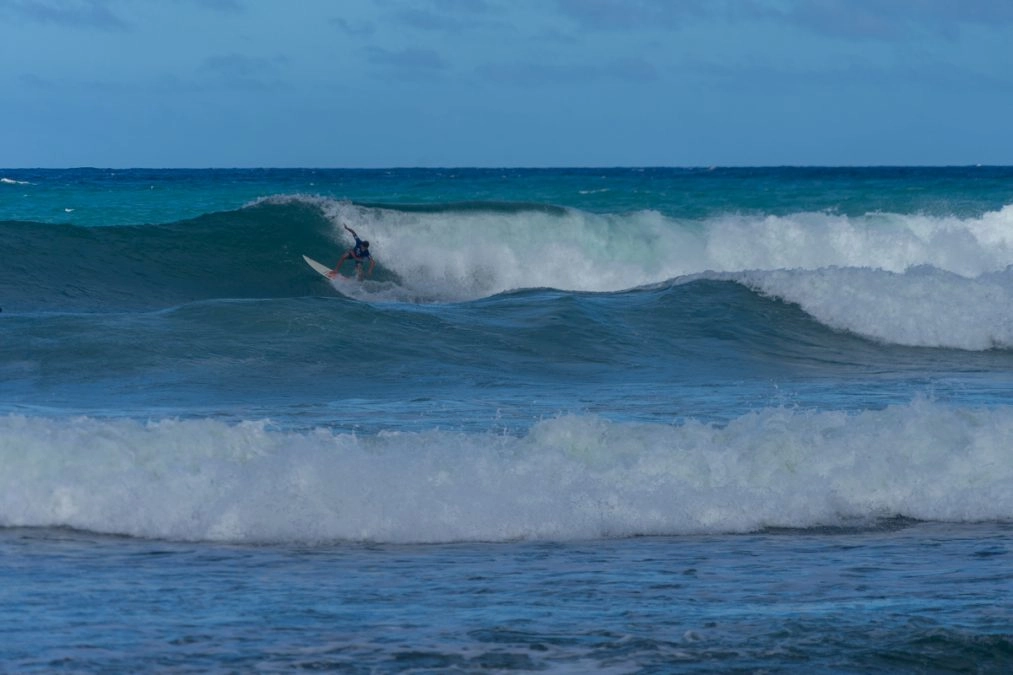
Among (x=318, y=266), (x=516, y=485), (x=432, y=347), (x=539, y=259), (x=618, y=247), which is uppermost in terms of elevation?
(x=618, y=247)

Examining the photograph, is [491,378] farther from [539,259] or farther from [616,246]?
[616,246]

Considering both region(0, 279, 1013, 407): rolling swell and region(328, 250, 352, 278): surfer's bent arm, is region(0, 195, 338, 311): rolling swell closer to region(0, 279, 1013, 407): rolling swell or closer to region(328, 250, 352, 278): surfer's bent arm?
region(328, 250, 352, 278): surfer's bent arm

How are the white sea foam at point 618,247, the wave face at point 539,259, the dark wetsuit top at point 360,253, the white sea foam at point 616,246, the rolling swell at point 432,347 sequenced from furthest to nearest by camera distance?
the white sea foam at point 616,246 → the white sea foam at point 618,247 → the dark wetsuit top at point 360,253 → the wave face at point 539,259 → the rolling swell at point 432,347

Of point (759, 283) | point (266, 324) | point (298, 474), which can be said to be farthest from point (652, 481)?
point (759, 283)

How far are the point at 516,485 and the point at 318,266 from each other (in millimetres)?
15147

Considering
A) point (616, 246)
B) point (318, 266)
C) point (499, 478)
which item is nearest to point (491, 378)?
point (499, 478)

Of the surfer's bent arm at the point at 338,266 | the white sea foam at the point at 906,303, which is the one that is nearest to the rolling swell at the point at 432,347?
the white sea foam at the point at 906,303

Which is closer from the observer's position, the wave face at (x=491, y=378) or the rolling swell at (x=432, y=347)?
the wave face at (x=491, y=378)

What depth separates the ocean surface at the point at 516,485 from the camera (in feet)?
15.4

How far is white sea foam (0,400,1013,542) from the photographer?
6.51m

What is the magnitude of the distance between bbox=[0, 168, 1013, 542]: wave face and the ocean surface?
0.10ft

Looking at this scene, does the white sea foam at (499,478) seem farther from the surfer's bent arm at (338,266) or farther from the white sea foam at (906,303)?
the surfer's bent arm at (338,266)

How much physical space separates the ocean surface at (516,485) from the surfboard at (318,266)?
639 centimetres

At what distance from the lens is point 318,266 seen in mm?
21641
